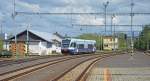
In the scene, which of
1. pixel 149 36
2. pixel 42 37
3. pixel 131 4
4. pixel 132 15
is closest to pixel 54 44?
pixel 42 37

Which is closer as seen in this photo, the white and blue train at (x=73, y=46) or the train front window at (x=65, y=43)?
the white and blue train at (x=73, y=46)

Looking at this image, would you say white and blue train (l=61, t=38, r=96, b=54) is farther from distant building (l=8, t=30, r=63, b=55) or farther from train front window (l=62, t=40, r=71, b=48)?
distant building (l=8, t=30, r=63, b=55)

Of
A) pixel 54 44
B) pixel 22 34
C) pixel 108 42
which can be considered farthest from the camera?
pixel 108 42

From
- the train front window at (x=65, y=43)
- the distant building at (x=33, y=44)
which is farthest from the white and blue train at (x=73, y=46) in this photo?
the distant building at (x=33, y=44)

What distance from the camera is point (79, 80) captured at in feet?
75.5

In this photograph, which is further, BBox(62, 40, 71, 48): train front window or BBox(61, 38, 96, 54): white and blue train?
BBox(62, 40, 71, 48): train front window

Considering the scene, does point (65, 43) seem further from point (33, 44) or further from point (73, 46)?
point (33, 44)

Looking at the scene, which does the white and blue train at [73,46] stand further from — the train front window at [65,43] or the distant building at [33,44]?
the distant building at [33,44]

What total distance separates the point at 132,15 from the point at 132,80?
54.4 m

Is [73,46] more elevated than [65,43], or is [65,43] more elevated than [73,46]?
[65,43]

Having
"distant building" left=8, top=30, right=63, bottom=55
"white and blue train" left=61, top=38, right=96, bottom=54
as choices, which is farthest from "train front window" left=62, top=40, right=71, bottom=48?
"distant building" left=8, top=30, right=63, bottom=55

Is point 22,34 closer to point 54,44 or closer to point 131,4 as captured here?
point 54,44

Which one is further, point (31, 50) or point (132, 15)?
point (31, 50)

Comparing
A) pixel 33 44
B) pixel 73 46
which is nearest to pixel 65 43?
pixel 73 46
